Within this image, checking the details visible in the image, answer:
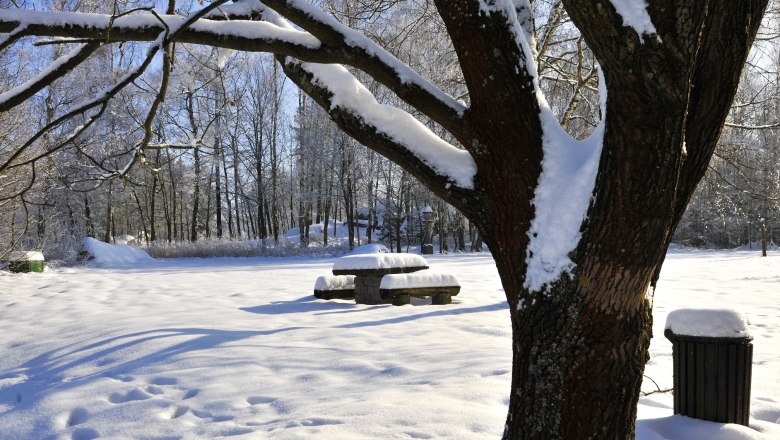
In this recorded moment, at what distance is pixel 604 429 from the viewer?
2.21m

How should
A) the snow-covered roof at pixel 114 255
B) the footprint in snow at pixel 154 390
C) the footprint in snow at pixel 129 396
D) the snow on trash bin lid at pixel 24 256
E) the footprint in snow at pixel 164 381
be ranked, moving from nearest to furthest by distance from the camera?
1. the footprint in snow at pixel 129 396
2. the footprint in snow at pixel 154 390
3. the footprint in snow at pixel 164 381
4. the snow on trash bin lid at pixel 24 256
5. the snow-covered roof at pixel 114 255

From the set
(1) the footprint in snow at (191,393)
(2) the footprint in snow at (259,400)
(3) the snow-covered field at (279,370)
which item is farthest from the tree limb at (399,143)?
(1) the footprint in snow at (191,393)

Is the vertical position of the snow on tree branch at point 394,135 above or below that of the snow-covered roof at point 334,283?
above

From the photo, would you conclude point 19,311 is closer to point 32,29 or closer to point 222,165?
point 32,29

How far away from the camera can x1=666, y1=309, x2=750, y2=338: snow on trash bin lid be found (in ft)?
11.2

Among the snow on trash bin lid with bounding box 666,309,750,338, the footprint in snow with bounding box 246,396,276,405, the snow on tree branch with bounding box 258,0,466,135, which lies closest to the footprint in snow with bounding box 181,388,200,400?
the footprint in snow with bounding box 246,396,276,405

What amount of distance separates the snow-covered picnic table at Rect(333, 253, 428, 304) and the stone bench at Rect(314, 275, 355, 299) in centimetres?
39

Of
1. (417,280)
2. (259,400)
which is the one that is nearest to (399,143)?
(259,400)

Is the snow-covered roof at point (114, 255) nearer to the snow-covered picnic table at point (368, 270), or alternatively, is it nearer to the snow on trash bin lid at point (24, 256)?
the snow on trash bin lid at point (24, 256)

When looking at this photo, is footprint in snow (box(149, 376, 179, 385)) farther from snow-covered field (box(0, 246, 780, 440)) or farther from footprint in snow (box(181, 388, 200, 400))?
footprint in snow (box(181, 388, 200, 400))

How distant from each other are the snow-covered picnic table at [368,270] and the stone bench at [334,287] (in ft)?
1.28

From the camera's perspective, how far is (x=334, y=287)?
388 inches

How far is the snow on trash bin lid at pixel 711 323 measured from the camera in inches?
135

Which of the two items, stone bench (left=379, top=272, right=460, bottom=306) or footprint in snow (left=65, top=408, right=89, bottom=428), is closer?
footprint in snow (left=65, top=408, right=89, bottom=428)
